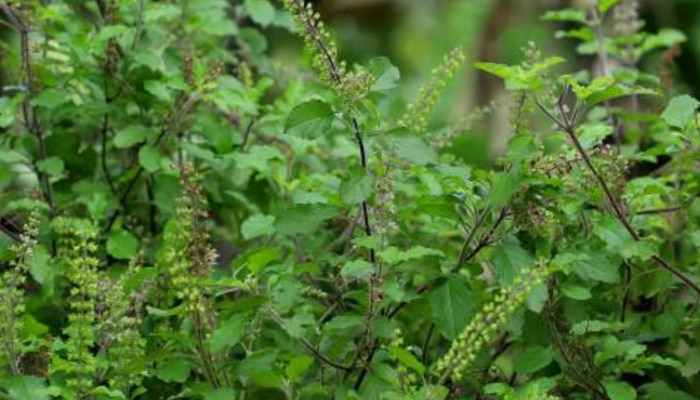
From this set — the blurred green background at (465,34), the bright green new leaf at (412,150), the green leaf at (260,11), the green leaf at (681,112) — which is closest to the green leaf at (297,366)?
the bright green new leaf at (412,150)

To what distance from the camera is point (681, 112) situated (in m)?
2.15

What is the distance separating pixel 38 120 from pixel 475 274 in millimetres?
1071

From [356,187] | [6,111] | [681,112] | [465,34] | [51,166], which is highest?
[681,112]

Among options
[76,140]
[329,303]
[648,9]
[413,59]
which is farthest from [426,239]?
[413,59]

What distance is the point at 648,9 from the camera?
763 cm

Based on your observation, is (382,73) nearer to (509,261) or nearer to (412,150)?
(412,150)

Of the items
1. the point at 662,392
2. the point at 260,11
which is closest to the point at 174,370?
the point at 662,392

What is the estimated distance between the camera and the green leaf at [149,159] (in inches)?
100

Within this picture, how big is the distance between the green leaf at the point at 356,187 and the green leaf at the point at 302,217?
0.31 ft

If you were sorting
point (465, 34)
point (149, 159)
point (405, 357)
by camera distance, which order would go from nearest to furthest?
point (405, 357), point (149, 159), point (465, 34)

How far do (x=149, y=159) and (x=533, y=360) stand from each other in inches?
35.9

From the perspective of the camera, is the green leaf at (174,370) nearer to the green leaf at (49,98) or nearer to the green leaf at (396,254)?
the green leaf at (396,254)

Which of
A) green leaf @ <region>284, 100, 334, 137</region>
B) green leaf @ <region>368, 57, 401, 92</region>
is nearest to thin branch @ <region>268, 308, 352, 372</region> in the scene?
green leaf @ <region>284, 100, 334, 137</region>

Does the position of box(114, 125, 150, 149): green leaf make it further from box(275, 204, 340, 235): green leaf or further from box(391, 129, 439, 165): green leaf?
box(391, 129, 439, 165): green leaf
